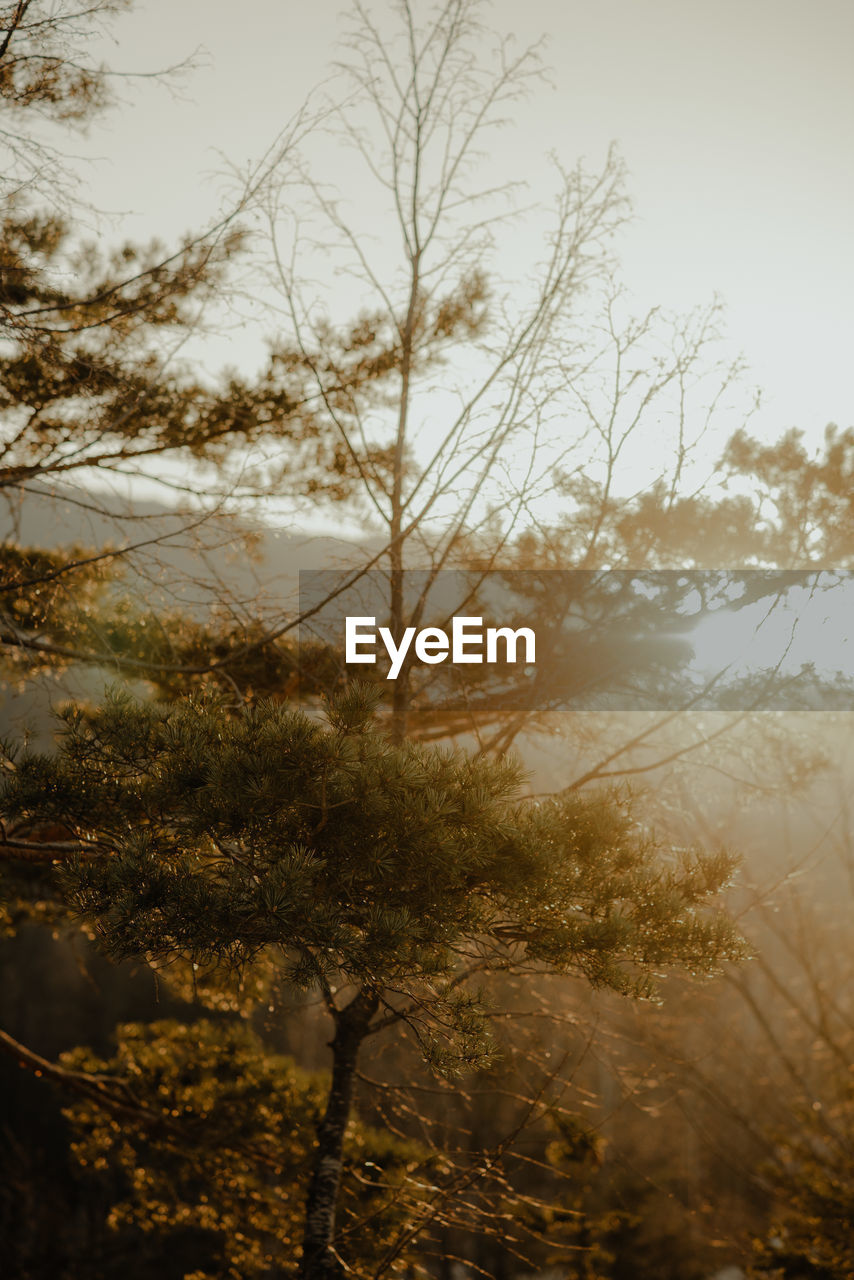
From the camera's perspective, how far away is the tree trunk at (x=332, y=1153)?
13.5 feet

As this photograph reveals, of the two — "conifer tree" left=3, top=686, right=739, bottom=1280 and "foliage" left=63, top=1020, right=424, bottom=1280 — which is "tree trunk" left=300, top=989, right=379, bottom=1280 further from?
"conifer tree" left=3, top=686, right=739, bottom=1280

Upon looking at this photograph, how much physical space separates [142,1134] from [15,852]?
4184mm

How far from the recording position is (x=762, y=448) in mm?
4879

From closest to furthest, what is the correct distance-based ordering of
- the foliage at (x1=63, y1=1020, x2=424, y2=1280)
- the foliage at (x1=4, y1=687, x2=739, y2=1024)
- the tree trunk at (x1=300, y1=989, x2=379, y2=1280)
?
the foliage at (x1=4, y1=687, x2=739, y2=1024) < the tree trunk at (x1=300, y1=989, x2=379, y2=1280) < the foliage at (x1=63, y1=1020, x2=424, y2=1280)

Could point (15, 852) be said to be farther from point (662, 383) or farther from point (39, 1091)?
point (39, 1091)

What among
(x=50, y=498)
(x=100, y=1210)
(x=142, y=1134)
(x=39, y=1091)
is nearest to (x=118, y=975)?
(x=39, y=1091)

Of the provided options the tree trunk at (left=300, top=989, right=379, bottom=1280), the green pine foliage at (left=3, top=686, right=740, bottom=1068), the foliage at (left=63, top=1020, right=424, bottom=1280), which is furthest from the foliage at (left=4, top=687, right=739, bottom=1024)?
the foliage at (left=63, top=1020, right=424, bottom=1280)

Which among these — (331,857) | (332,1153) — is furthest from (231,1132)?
(331,857)

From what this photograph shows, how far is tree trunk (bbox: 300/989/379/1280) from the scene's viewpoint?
412cm

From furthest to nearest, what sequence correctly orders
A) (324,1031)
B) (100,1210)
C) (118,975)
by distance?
(118,975)
(324,1031)
(100,1210)

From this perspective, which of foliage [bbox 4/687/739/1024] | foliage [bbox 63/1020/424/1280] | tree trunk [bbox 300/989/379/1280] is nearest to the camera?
foliage [bbox 4/687/739/1024]

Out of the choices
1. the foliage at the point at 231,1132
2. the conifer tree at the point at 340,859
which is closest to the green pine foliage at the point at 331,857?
the conifer tree at the point at 340,859

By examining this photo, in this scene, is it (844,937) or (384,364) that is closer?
(384,364)

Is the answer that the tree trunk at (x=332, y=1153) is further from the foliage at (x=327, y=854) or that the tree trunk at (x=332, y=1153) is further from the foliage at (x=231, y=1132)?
the foliage at (x=327, y=854)
